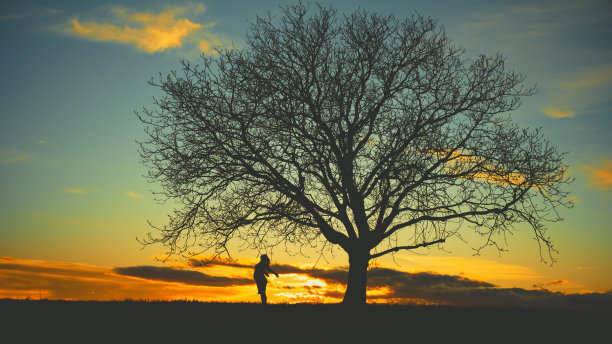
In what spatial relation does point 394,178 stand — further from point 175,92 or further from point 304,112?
point 175,92

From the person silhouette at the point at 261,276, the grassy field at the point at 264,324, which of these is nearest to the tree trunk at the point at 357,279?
the grassy field at the point at 264,324

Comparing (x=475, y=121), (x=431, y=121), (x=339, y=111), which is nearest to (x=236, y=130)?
(x=339, y=111)

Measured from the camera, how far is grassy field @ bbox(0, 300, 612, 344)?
10.1 m

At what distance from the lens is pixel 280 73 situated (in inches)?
703

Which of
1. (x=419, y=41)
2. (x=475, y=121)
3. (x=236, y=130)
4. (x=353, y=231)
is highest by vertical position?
(x=419, y=41)

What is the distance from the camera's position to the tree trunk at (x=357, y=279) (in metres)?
17.6

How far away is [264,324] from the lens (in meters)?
11.5

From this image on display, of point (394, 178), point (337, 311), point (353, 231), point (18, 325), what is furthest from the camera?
point (353, 231)

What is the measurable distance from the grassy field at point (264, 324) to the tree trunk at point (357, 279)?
241 centimetres

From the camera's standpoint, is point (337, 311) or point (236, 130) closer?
point (337, 311)

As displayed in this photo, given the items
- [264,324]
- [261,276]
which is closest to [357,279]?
[261,276]

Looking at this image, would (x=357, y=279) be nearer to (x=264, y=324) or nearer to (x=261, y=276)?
(x=261, y=276)

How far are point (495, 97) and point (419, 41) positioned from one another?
11.5 feet

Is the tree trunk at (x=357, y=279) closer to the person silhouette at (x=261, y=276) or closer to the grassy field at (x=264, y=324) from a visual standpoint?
the grassy field at (x=264, y=324)
